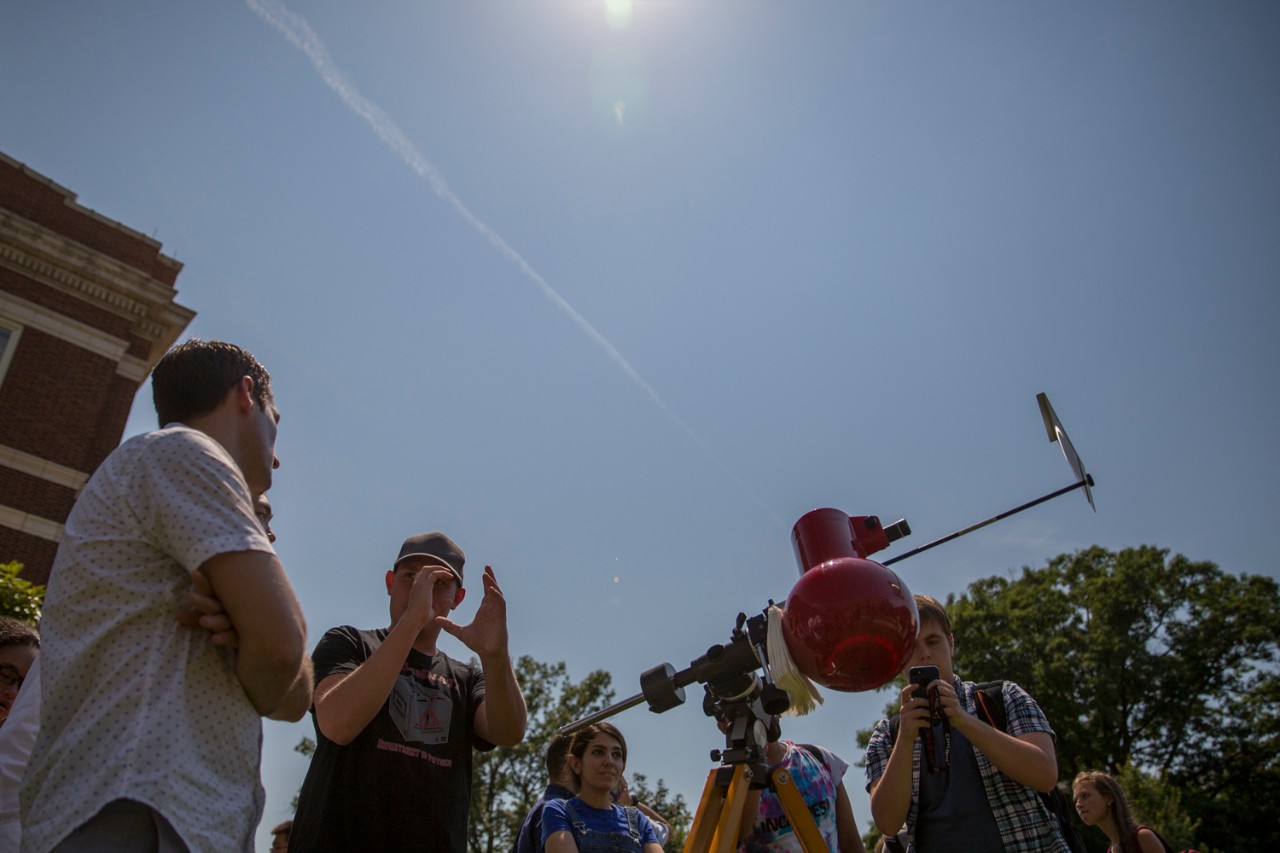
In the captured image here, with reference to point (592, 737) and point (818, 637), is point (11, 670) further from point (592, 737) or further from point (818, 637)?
point (818, 637)

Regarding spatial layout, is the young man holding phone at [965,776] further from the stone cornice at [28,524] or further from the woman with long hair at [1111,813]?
the stone cornice at [28,524]

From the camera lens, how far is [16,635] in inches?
134

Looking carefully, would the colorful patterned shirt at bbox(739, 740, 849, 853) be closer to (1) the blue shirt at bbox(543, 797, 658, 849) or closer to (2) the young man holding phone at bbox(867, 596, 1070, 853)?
(2) the young man holding phone at bbox(867, 596, 1070, 853)

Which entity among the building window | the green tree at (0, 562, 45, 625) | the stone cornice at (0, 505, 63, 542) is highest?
the building window

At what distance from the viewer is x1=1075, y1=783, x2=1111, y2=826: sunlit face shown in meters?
4.85

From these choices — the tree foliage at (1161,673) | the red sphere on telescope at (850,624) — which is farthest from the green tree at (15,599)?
the tree foliage at (1161,673)

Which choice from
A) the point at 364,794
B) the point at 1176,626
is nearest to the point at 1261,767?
the point at 1176,626

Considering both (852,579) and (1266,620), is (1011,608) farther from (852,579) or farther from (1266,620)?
(852,579)

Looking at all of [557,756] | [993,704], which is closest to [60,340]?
[557,756]

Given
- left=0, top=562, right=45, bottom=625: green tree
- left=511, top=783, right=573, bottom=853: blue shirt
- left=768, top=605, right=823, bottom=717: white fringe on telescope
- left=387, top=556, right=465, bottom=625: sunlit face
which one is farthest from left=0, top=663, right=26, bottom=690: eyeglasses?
left=0, top=562, right=45, bottom=625: green tree

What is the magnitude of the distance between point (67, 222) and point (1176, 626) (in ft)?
125

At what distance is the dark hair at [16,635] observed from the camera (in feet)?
11.0

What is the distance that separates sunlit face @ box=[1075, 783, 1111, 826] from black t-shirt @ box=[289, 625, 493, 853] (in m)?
4.25

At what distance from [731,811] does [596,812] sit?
1540 mm
